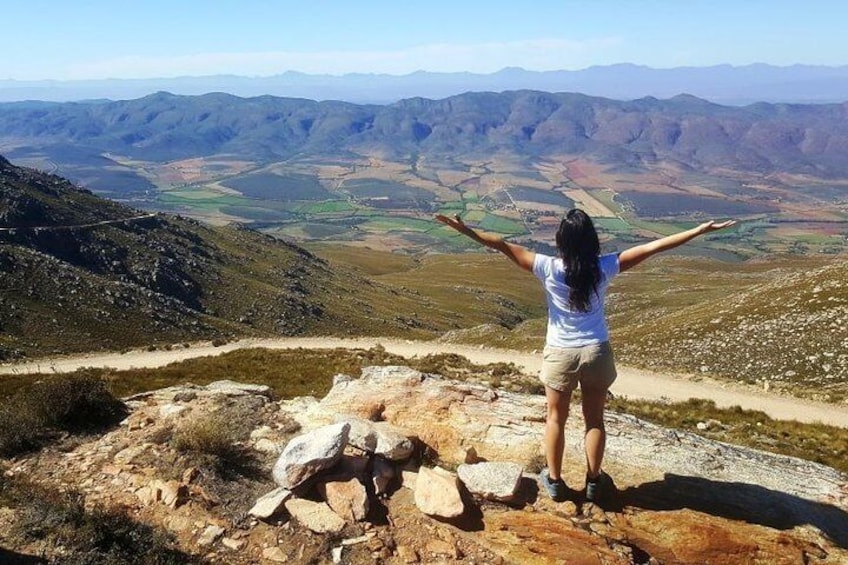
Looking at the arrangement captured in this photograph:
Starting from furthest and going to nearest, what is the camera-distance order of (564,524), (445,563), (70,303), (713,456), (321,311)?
(321,311) < (70,303) < (713,456) < (564,524) < (445,563)

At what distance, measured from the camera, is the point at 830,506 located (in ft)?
41.5

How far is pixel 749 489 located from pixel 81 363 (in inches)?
1926

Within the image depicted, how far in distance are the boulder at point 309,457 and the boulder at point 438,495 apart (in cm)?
168

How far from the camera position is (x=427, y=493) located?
36.0 ft

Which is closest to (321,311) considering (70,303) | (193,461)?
(70,303)

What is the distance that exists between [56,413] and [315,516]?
774cm

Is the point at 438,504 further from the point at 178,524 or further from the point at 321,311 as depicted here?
the point at 321,311

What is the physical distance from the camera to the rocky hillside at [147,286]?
67250 mm

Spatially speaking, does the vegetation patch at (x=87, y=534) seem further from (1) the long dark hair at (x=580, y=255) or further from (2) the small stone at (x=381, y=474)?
(1) the long dark hair at (x=580, y=255)

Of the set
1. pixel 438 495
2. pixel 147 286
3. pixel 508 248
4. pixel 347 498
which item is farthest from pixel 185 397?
pixel 147 286

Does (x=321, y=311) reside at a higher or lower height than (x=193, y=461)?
lower

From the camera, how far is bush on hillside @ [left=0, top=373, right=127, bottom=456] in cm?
1319

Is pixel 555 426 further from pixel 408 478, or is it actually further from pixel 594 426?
pixel 408 478

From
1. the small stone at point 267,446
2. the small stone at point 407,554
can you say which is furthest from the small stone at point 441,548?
the small stone at point 267,446
